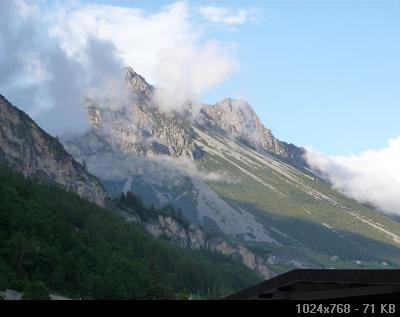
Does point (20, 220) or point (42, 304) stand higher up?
point (20, 220)

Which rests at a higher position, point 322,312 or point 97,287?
point 97,287

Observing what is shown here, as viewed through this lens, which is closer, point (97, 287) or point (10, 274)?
point (10, 274)

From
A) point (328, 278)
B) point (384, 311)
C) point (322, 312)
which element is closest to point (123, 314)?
point (322, 312)

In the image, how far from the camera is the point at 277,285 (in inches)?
779

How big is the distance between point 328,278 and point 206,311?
8.31m

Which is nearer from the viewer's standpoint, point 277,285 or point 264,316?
point 264,316

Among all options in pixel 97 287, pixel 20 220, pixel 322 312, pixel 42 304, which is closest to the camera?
pixel 42 304

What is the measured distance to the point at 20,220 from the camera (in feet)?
627

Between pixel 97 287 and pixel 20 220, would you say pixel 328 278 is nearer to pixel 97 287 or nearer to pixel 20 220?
pixel 97 287

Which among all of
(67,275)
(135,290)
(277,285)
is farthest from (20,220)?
(277,285)

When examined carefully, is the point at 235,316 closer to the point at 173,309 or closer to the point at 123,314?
the point at 173,309

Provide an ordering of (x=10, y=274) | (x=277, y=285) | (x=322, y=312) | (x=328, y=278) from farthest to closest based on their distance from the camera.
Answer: (x=10, y=274), (x=277, y=285), (x=328, y=278), (x=322, y=312)

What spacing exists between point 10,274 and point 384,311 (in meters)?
143

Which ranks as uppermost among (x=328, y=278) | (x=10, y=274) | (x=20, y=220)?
(x=20, y=220)
